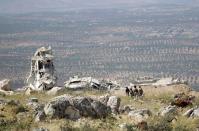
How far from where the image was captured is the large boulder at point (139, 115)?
31231 millimetres

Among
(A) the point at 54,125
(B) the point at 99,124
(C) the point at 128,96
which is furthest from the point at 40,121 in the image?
(C) the point at 128,96

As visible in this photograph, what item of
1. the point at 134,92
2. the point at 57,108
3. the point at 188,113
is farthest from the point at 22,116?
the point at 134,92

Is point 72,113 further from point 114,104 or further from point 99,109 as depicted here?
point 114,104

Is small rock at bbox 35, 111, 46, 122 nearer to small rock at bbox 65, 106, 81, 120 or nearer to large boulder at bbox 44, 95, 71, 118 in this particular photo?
large boulder at bbox 44, 95, 71, 118

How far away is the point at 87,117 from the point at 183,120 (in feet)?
15.8

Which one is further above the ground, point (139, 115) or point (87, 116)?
point (87, 116)

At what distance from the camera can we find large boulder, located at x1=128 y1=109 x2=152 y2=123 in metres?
31.2

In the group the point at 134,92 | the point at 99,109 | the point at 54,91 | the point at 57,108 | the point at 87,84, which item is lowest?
the point at 87,84

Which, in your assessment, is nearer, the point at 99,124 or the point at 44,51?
the point at 99,124

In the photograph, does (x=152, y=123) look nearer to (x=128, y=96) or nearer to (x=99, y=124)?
(x=99, y=124)

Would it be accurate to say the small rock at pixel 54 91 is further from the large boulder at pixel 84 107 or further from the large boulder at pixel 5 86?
the large boulder at pixel 84 107

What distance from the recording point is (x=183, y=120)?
30359 mm

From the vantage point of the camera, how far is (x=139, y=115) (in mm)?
31953

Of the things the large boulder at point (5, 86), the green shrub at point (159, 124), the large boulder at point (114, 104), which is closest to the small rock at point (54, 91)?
the large boulder at point (5, 86)
